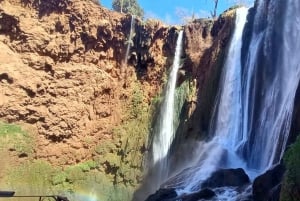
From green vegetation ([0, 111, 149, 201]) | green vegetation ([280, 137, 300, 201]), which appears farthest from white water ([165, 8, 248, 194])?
green vegetation ([280, 137, 300, 201])

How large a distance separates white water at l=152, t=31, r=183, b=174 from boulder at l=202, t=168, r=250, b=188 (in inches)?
365

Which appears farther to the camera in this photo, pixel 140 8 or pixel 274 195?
pixel 140 8

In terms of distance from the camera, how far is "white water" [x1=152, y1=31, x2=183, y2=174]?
93.6ft

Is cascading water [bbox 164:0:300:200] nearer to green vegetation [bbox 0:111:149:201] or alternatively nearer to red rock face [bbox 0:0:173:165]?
green vegetation [bbox 0:111:149:201]

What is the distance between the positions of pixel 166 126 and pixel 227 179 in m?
11.6

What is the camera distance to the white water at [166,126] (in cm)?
2852

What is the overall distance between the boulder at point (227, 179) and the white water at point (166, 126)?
9.27 meters

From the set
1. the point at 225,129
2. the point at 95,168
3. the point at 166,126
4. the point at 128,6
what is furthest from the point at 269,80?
the point at 128,6

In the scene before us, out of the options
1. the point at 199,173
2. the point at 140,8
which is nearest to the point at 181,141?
the point at 199,173

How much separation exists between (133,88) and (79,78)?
3807mm

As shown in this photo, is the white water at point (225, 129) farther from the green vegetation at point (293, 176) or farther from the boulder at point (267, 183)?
the green vegetation at point (293, 176)

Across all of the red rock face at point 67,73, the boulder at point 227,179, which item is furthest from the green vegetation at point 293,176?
the red rock face at point 67,73

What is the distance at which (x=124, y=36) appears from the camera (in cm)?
3006

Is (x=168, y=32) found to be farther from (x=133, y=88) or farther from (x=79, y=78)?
(x=79, y=78)
